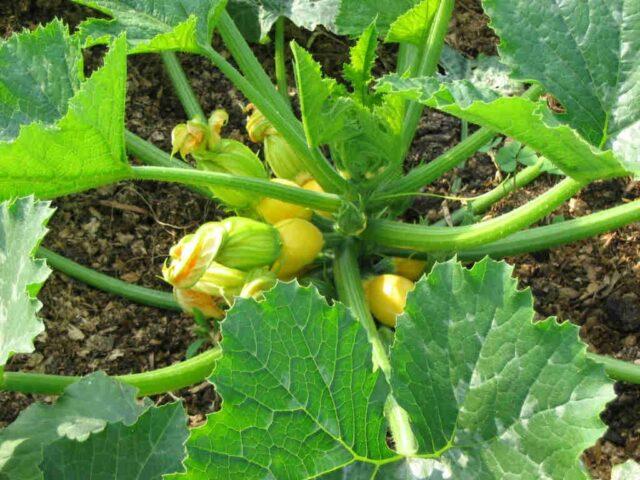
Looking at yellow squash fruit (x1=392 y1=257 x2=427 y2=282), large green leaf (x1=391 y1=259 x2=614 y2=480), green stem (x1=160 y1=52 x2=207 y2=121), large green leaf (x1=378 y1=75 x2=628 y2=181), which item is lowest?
large green leaf (x1=391 y1=259 x2=614 y2=480)

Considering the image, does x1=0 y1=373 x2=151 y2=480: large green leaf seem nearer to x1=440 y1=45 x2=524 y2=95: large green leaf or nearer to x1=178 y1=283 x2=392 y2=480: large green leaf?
x1=178 y1=283 x2=392 y2=480: large green leaf

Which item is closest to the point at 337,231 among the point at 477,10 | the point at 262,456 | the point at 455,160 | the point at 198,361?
the point at 455,160

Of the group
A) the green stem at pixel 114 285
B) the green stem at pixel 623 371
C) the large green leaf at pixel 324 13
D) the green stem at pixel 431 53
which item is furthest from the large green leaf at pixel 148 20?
the green stem at pixel 623 371

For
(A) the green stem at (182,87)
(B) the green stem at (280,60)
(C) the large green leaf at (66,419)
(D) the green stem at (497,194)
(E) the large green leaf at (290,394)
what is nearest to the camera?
(E) the large green leaf at (290,394)

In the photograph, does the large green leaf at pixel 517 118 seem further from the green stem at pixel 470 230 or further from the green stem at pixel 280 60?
the green stem at pixel 280 60

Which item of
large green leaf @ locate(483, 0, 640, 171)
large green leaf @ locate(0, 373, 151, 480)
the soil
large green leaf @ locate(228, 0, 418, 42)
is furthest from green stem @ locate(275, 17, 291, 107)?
large green leaf @ locate(0, 373, 151, 480)

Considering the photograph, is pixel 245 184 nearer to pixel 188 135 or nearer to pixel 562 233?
pixel 188 135

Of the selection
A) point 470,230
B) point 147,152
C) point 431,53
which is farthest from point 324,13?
point 470,230
